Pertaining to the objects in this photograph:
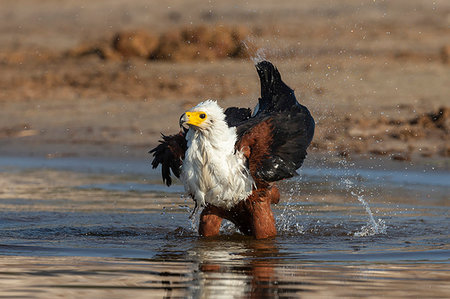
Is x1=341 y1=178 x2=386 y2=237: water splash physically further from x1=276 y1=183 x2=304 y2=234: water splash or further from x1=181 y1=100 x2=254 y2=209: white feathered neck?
x1=181 y1=100 x2=254 y2=209: white feathered neck

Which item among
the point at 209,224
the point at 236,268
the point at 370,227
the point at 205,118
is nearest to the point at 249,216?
the point at 209,224

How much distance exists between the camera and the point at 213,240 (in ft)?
23.2

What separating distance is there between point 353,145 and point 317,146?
44cm

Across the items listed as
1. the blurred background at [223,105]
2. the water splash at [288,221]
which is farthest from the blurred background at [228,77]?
the water splash at [288,221]

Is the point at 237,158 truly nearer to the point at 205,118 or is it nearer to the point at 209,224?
the point at 205,118

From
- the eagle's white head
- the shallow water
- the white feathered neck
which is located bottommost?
the shallow water

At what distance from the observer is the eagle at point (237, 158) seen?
6531 mm

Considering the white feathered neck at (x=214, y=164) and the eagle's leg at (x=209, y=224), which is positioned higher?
the white feathered neck at (x=214, y=164)

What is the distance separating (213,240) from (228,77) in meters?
8.15

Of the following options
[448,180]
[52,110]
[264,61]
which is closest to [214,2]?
[52,110]

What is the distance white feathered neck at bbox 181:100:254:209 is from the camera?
6.52 metres

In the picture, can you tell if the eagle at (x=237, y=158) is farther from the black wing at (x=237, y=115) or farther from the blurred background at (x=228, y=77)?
the blurred background at (x=228, y=77)

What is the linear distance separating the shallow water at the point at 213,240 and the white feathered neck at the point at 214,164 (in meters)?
0.40

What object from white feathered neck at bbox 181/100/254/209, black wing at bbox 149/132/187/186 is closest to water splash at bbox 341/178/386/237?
white feathered neck at bbox 181/100/254/209
